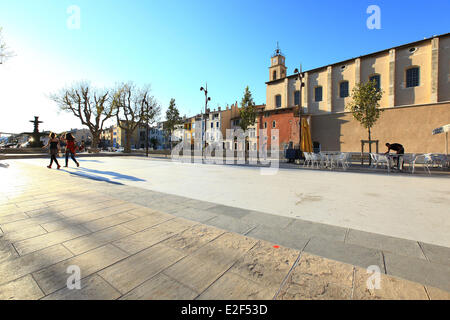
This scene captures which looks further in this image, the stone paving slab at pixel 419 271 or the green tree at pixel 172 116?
the green tree at pixel 172 116

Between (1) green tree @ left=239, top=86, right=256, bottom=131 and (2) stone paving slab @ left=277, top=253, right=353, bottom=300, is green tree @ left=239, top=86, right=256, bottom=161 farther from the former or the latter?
(2) stone paving slab @ left=277, top=253, right=353, bottom=300

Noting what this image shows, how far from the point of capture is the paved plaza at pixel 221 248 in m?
1.58

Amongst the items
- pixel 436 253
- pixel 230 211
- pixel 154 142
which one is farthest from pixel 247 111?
pixel 154 142

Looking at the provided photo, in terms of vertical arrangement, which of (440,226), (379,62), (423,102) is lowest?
(440,226)

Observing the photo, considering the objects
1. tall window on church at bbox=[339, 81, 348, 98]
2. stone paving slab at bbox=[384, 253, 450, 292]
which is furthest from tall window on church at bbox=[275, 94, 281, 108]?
stone paving slab at bbox=[384, 253, 450, 292]

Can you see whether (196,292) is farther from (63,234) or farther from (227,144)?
(227,144)

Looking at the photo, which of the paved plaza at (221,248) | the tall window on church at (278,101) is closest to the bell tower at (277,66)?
the tall window on church at (278,101)

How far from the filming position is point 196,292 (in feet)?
5.06

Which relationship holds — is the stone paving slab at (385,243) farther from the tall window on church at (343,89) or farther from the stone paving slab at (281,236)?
the tall window on church at (343,89)

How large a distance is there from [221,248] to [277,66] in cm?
4250

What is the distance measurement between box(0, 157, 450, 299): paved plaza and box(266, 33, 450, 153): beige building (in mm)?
23446
